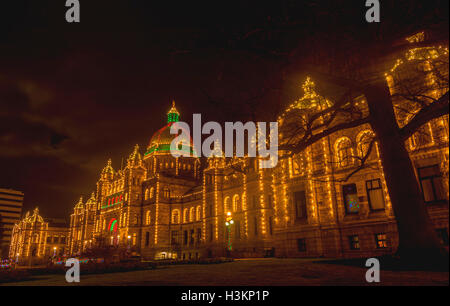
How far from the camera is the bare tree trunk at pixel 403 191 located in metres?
9.05

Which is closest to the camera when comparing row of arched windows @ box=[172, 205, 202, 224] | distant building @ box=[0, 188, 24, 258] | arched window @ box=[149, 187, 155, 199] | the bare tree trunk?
the bare tree trunk

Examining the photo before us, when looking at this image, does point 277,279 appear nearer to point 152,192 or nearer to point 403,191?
point 403,191

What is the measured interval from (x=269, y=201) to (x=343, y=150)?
60.8 ft

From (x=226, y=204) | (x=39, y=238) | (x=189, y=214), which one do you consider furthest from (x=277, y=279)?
(x=39, y=238)

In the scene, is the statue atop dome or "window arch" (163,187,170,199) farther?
the statue atop dome

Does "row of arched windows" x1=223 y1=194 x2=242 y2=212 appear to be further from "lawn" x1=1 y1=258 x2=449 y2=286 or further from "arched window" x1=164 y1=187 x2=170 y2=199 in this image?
"lawn" x1=1 y1=258 x2=449 y2=286

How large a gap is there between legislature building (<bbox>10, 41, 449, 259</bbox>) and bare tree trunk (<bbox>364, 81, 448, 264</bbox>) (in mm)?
3523

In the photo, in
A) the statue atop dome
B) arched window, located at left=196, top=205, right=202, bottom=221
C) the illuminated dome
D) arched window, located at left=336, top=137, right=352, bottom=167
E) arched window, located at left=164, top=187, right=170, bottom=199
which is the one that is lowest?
arched window, located at left=196, top=205, right=202, bottom=221

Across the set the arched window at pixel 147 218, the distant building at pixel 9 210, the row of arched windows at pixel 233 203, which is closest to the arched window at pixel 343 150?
the row of arched windows at pixel 233 203

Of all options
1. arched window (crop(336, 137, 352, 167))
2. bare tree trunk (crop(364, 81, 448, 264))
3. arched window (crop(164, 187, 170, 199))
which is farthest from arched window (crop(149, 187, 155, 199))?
bare tree trunk (crop(364, 81, 448, 264))

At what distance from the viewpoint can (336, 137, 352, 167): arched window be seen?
909 inches

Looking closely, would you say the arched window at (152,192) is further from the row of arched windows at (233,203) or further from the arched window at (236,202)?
the arched window at (236,202)
